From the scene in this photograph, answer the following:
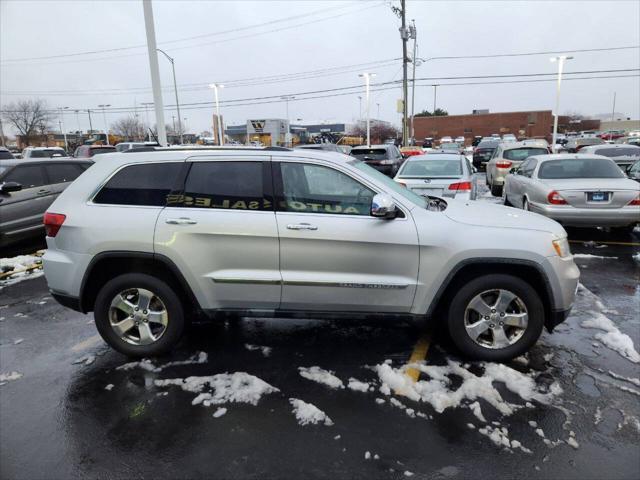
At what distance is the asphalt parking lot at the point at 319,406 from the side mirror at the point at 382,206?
1.33 metres

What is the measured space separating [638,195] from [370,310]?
653 centimetres

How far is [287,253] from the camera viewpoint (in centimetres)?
388

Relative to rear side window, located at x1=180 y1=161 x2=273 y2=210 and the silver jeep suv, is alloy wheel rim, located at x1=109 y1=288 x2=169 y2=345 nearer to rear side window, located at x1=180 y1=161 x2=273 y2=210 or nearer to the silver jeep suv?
the silver jeep suv

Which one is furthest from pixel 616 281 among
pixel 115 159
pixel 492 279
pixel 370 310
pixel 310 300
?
pixel 115 159

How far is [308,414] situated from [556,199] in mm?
6894

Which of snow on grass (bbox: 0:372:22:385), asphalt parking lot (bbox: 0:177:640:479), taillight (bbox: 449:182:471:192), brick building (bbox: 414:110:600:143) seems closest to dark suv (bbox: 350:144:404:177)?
taillight (bbox: 449:182:471:192)

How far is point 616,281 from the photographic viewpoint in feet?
20.6

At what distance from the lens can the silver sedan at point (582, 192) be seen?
7895mm

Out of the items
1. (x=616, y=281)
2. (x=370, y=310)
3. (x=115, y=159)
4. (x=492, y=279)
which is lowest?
(x=616, y=281)

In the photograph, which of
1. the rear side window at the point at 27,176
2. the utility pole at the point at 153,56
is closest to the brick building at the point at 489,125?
the utility pole at the point at 153,56

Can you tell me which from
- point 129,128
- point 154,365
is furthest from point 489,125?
point 154,365

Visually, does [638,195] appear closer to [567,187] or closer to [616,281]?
[567,187]

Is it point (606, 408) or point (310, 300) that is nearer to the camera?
point (606, 408)

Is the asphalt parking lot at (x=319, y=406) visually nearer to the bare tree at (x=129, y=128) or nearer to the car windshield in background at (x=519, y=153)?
the car windshield in background at (x=519, y=153)
